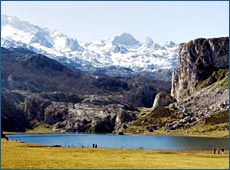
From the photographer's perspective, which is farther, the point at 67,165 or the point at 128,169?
the point at 67,165

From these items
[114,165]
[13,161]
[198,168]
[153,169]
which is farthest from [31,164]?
[198,168]

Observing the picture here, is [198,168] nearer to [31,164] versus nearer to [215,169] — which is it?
[215,169]

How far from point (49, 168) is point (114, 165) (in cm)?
964

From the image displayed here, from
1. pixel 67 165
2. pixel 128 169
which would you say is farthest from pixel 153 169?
pixel 67 165

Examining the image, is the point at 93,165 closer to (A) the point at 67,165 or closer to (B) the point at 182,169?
(A) the point at 67,165

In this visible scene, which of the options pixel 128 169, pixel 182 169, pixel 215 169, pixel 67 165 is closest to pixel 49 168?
pixel 67 165

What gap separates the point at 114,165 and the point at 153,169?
6.57 m

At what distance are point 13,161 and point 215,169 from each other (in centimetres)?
2731

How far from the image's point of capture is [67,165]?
202ft

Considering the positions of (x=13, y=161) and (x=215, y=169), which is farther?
(x=13, y=161)

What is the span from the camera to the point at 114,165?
62.1 metres

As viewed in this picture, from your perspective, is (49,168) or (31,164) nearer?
(49,168)

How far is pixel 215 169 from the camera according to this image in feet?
189

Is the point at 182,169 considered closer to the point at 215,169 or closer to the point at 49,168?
the point at 215,169
